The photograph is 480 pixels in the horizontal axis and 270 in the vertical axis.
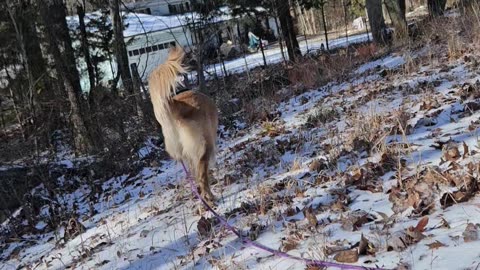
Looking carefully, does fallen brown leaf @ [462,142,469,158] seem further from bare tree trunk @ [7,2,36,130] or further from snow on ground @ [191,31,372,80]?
snow on ground @ [191,31,372,80]

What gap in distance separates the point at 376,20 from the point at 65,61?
7.40m

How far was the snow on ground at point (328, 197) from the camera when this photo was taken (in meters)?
3.03

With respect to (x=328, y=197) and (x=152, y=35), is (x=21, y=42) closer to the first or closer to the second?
(x=328, y=197)

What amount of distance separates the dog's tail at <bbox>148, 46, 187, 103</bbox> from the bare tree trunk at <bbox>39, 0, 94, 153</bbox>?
18.0ft

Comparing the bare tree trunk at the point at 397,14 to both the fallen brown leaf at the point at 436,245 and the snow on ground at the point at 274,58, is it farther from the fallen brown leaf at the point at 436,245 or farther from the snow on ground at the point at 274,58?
the fallen brown leaf at the point at 436,245

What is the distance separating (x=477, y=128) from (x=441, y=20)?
22.4 feet

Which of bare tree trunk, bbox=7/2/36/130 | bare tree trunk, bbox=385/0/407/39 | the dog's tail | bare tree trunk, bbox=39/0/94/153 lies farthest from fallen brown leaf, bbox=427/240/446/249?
bare tree trunk, bbox=385/0/407/39

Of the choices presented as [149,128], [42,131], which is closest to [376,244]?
[149,128]

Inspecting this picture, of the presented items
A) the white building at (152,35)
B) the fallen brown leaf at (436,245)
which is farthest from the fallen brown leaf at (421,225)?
the white building at (152,35)

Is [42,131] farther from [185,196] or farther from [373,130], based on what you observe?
[373,130]

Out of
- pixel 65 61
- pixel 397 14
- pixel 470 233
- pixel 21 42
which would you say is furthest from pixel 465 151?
pixel 21 42

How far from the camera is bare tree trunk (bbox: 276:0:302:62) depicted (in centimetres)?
1798

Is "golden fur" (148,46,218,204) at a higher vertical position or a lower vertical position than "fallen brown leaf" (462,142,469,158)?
higher

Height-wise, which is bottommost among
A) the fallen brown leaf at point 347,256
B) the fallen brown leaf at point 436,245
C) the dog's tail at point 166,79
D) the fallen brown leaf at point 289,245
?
the fallen brown leaf at point 289,245
